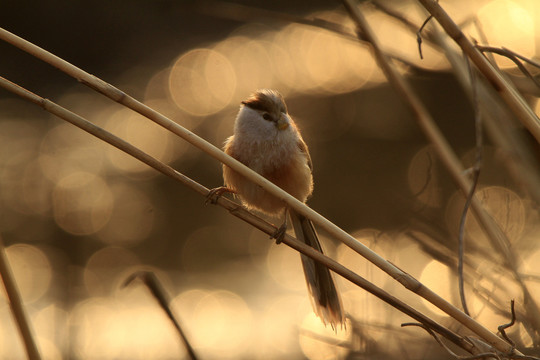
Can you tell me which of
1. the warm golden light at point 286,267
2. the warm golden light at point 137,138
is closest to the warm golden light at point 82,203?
the warm golden light at point 137,138

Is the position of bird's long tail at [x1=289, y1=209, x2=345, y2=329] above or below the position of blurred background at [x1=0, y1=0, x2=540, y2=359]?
below

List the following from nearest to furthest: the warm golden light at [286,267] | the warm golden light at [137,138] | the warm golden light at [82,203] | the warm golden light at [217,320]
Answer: the warm golden light at [217,320], the warm golden light at [286,267], the warm golden light at [82,203], the warm golden light at [137,138]

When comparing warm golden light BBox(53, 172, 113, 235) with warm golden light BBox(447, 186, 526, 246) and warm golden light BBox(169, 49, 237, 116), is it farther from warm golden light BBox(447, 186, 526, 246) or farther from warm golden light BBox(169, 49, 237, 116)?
warm golden light BBox(447, 186, 526, 246)

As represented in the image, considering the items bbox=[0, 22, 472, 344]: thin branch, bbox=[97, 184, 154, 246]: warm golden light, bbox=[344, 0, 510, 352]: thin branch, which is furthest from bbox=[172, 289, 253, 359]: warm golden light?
bbox=[0, 22, 472, 344]: thin branch

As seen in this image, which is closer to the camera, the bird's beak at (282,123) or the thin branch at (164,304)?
the thin branch at (164,304)

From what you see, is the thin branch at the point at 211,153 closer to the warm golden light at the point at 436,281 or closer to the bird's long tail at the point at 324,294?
the bird's long tail at the point at 324,294

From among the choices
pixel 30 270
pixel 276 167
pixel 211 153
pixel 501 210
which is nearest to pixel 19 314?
pixel 211 153
